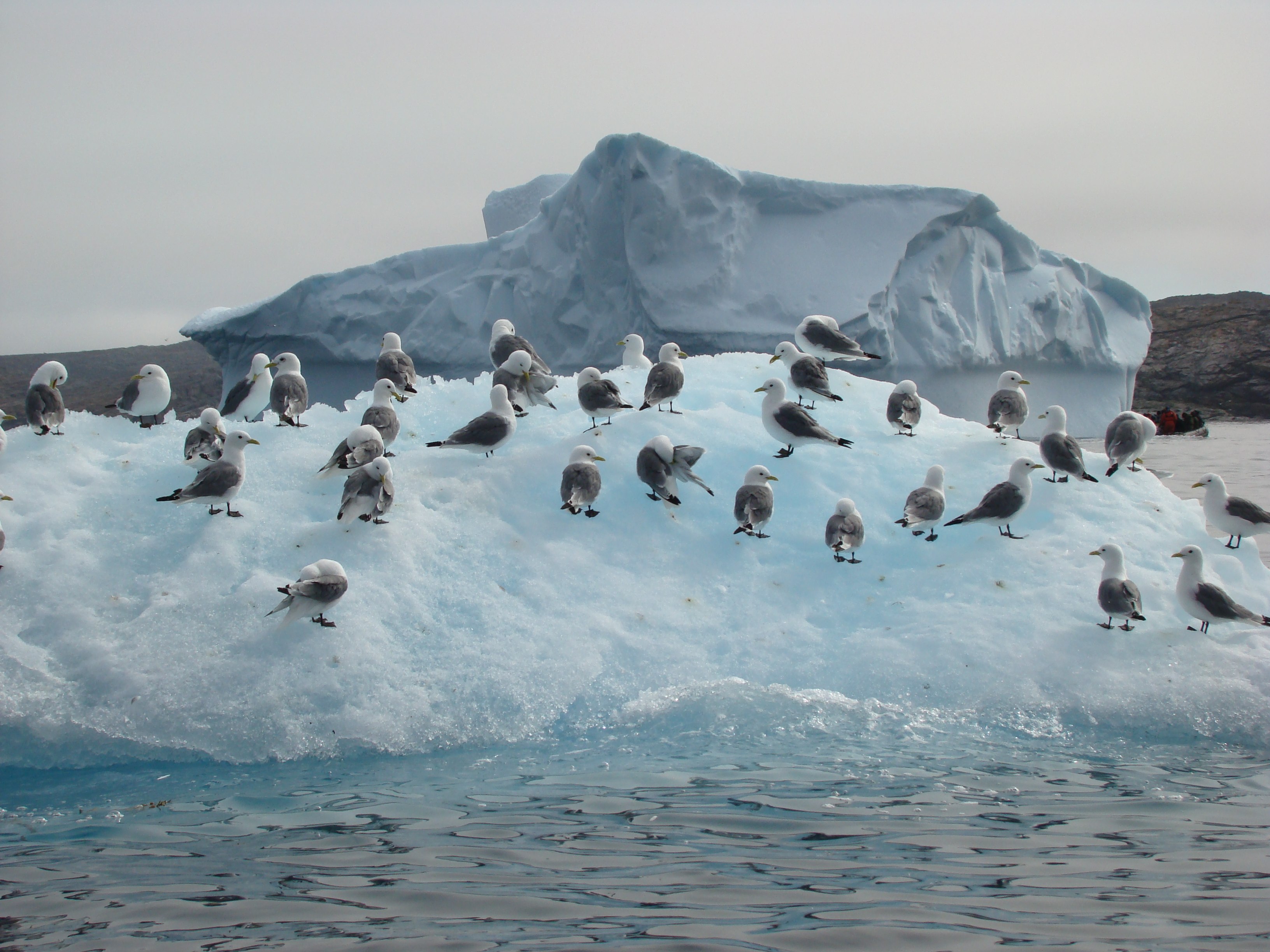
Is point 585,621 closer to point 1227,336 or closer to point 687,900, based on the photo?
point 687,900

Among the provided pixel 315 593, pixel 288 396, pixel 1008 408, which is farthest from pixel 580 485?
pixel 1008 408

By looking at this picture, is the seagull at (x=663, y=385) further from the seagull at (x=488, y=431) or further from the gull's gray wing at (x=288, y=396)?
the gull's gray wing at (x=288, y=396)

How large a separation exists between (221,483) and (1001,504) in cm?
451

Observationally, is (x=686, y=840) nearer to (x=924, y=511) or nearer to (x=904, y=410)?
(x=924, y=511)

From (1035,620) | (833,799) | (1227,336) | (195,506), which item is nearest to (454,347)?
(195,506)

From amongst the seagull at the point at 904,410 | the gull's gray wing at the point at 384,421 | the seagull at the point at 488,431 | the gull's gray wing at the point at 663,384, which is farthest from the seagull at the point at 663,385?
the gull's gray wing at the point at 384,421

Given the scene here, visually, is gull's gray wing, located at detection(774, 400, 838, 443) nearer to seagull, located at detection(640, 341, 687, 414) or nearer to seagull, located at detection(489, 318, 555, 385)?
seagull, located at detection(640, 341, 687, 414)

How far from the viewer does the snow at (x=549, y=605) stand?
174 inches

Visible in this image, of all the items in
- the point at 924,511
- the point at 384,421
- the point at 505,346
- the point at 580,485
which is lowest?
the point at 924,511

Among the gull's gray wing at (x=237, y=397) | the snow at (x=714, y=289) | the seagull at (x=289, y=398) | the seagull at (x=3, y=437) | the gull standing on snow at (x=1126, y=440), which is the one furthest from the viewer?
the snow at (x=714, y=289)

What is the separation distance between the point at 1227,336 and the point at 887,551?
4258 cm

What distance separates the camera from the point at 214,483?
17.8ft

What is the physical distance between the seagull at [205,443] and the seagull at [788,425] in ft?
11.6

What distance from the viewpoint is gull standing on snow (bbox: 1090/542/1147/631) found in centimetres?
492
